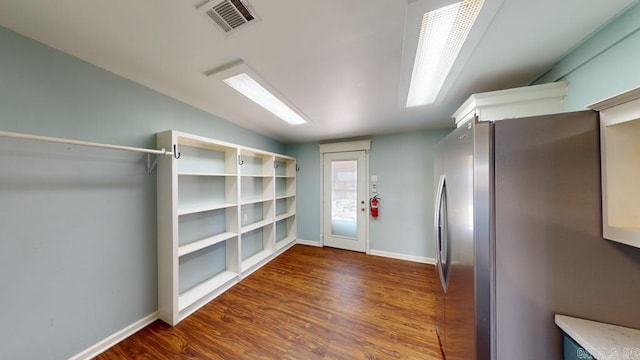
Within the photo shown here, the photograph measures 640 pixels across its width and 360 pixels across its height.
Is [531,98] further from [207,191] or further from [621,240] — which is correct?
[207,191]

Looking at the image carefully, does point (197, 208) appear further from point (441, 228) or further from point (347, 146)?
point (347, 146)

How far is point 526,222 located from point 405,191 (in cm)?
284

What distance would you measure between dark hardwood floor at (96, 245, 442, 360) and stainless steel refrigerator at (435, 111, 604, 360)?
1.02 metres

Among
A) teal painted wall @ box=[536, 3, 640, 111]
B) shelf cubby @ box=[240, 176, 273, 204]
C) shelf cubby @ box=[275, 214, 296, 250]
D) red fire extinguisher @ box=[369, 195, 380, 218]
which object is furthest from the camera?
shelf cubby @ box=[275, 214, 296, 250]

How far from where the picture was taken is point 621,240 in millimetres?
739

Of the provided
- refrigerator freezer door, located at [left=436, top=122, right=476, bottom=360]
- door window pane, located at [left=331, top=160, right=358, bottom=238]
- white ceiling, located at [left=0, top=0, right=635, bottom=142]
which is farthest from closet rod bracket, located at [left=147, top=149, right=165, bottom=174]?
door window pane, located at [left=331, top=160, right=358, bottom=238]

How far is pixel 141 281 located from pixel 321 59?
268 cm

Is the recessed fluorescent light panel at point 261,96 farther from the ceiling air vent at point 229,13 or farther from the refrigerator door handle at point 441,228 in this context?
the refrigerator door handle at point 441,228

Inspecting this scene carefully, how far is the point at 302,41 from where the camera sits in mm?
1273

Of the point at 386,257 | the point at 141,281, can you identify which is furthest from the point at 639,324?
the point at 141,281

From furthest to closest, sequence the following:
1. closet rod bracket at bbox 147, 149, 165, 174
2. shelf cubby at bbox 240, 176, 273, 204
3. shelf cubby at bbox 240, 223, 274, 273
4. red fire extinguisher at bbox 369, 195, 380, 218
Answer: red fire extinguisher at bbox 369, 195, 380, 218 < shelf cubby at bbox 240, 176, 273, 204 < shelf cubby at bbox 240, 223, 274, 273 < closet rod bracket at bbox 147, 149, 165, 174

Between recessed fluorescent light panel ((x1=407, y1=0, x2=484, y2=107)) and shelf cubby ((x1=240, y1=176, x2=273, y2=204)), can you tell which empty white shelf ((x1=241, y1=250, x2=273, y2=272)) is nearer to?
shelf cubby ((x1=240, y1=176, x2=273, y2=204))

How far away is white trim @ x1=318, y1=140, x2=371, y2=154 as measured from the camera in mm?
3867

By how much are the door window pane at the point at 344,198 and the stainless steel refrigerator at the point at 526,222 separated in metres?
3.03
